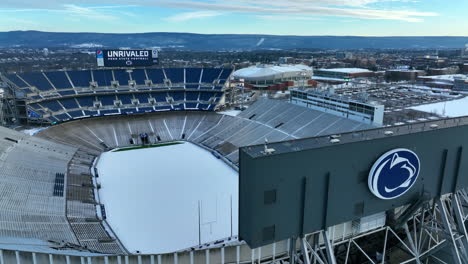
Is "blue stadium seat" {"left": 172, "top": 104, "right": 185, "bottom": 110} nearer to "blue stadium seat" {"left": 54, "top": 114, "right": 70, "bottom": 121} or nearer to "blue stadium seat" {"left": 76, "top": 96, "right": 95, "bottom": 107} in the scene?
"blue stadium seat" {"left": 76, "top": 96, "right": 95, "bottom": 107}

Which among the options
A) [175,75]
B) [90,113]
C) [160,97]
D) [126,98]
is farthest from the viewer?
[175,75]

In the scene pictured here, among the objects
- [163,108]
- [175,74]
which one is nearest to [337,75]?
[175,74]

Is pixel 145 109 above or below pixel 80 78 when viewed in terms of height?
below

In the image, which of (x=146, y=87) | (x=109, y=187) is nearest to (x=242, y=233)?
(x=109, y=187)

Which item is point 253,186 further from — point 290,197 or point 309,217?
point 309,217

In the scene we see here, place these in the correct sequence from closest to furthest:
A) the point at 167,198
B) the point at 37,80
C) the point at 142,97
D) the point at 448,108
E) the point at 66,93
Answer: the point at 167,198
the point at 448,108
the point at 37,80
the point at 66,93
the point at 142,97

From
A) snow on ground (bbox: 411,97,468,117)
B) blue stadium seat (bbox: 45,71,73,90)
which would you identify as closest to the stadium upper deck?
blue stadium seat (bbox: 45,71,73,90)

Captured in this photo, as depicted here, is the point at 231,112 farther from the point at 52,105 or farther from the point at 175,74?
the point at 52,105
